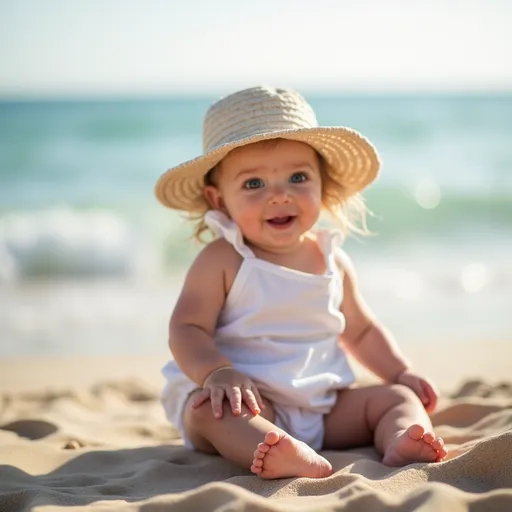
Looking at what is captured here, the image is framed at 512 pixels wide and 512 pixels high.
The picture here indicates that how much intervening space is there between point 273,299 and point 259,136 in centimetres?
61

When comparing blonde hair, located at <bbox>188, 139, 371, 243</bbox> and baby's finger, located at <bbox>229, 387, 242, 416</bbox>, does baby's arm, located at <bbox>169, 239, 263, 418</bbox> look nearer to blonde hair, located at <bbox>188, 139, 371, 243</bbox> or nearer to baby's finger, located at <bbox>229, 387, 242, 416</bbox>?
baby's finger, located at <bbox>229, 387, 242, 416</bbox>

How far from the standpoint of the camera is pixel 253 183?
3100 millimetres

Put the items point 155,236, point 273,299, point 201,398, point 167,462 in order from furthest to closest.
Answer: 1. point 155,236
2. point 273,299
3. point 167,462
4. point 201,398

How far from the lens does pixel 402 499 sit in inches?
86.2

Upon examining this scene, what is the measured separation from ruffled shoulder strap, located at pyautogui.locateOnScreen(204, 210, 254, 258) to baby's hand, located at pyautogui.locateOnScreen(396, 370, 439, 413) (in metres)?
0.80

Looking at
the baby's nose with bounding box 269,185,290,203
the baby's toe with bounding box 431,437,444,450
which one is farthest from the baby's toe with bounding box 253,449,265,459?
the baby's nose with bounding box 269,185,290,203

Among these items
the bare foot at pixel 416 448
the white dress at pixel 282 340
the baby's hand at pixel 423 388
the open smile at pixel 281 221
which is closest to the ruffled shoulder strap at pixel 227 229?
the white dress at pixel 282 340

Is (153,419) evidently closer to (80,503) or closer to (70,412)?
(70,412)

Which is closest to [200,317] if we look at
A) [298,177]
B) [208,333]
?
[208,333]

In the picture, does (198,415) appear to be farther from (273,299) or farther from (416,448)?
(416,448)

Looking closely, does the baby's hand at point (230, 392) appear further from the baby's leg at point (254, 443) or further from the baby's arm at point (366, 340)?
the baby's arm at point (366, 340)

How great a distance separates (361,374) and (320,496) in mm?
2701

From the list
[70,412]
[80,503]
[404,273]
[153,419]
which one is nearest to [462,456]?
[80,503]

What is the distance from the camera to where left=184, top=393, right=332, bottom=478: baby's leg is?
2.51m
